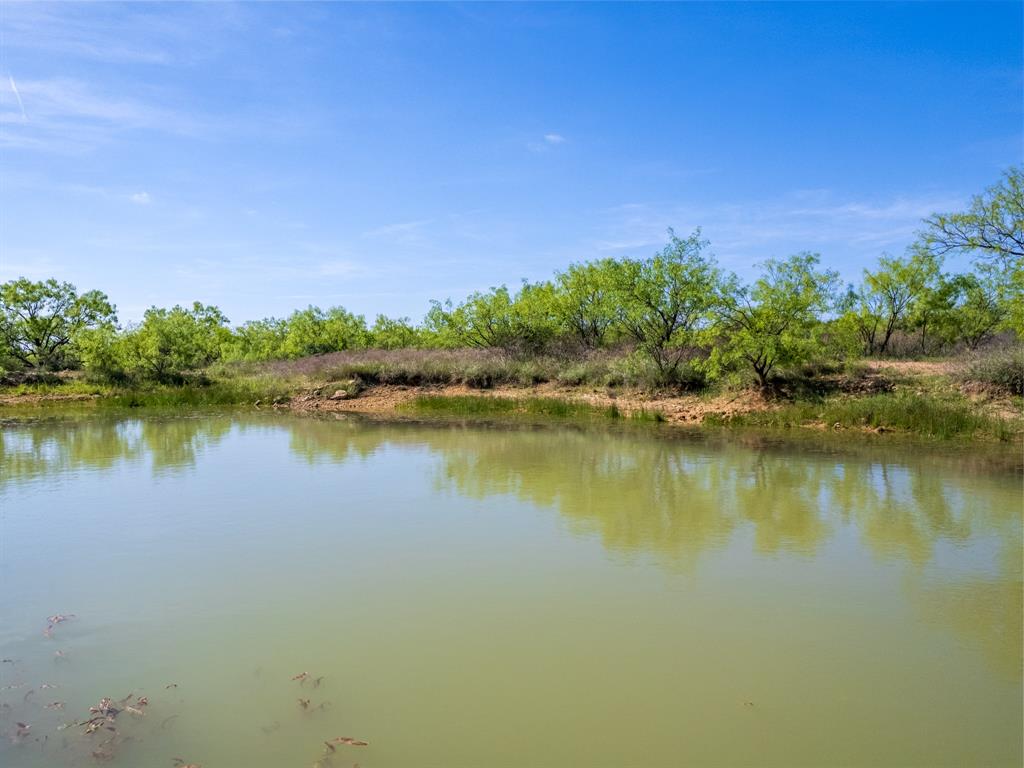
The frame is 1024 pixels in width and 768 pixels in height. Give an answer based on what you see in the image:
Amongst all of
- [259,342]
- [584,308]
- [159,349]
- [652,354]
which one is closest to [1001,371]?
[652,354]

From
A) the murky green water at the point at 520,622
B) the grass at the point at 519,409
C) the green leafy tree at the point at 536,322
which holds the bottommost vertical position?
the murky green water at the point at 520,622

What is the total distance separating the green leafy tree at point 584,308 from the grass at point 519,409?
9926mm

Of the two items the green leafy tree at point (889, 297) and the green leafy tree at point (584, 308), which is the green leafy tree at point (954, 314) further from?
the green leafy tree at point (584, 308)

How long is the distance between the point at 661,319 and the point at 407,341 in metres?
28.3

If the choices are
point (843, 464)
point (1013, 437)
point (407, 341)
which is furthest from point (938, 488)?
point (407, 341)

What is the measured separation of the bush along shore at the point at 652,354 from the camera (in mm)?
20938

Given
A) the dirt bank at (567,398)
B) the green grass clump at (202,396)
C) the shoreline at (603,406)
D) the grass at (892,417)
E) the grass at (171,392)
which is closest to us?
the grass at (892,417)

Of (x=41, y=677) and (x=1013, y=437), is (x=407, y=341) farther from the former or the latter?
(x=41, y=677)

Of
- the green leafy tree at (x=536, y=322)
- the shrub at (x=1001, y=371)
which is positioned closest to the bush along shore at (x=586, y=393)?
the shrub at (x=1001, y=371)

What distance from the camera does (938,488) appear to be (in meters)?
11.8

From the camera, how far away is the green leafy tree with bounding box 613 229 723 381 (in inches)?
1011

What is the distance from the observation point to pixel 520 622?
597 cm

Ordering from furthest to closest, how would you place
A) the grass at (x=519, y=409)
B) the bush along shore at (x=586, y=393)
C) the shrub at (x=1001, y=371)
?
the grass at (x=519, y=409)
the shrub at (x=1001, y=371)
the bush along shore at (x=586, y=393)

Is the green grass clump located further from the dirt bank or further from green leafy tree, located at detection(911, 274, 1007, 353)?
green leafy tree, located at detection(911, 274, 1007, 353)
